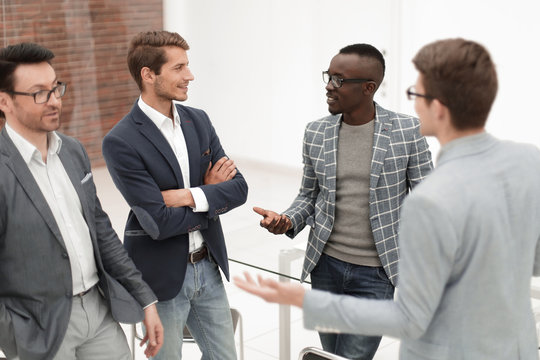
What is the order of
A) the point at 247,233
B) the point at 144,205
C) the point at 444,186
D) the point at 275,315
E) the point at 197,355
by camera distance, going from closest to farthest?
the point at 444,186
the point at 144,205
the point at 247,233
the point at 197,355
the point at 275,315

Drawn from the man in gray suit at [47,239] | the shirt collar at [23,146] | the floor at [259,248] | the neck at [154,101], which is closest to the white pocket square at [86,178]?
the man in gray suit at [47,239]

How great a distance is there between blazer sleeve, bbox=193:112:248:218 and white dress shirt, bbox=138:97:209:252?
3cm

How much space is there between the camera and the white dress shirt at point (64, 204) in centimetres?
226

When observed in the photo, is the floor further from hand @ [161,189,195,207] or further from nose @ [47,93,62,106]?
nose @ [47,93,62,106]

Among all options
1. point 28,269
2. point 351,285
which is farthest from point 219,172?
point 28,269

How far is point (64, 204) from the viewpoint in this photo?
2293mm

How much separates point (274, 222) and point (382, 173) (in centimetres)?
43

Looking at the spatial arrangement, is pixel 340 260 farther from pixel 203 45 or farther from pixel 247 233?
pixel 203 45

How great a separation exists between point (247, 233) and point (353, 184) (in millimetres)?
1196

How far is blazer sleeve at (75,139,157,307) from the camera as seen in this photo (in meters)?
2.45

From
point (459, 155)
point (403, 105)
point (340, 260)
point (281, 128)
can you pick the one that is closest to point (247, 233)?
point (340, 260)

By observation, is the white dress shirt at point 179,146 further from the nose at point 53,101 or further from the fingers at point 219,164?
the nose at point 53,101

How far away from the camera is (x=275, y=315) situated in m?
4.63

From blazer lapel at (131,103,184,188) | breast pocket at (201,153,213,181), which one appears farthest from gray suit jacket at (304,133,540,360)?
breast pocket at (201,153,213,181)
